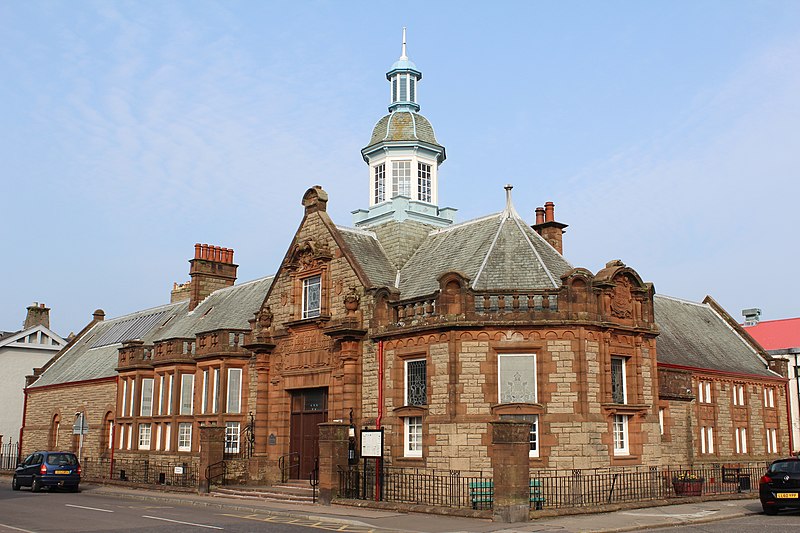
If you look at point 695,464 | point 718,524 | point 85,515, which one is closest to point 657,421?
point 718,524

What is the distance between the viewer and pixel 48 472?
3089cm

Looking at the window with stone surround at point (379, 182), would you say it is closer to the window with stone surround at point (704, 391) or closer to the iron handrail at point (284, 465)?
the iron handrail at point (284, 465)

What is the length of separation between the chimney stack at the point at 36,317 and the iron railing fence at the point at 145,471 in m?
18.4

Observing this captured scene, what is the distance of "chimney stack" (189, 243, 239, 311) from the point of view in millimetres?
43719

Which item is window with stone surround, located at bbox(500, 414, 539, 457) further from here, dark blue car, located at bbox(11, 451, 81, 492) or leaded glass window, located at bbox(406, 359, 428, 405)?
dark blue car, located at bbox(11, 451, 81, 492)

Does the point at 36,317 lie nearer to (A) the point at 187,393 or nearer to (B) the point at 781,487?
(A) the point at 187,393

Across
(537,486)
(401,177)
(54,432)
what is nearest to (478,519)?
(537,486)

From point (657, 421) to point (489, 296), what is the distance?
24.2 feet

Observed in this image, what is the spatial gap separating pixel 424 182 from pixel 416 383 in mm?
11327

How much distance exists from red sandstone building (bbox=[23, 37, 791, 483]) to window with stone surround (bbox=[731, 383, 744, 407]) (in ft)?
0.42

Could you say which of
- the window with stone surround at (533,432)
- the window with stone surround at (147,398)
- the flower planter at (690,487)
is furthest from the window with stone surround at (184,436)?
the flower planter at (690,487)

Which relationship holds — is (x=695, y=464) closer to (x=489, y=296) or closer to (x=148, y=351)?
(x=489, y=296)

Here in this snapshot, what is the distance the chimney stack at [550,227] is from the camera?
3512cm

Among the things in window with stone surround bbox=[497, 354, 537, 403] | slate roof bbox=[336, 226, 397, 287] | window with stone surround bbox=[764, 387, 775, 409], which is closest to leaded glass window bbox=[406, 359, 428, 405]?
window with stone surround bbox=[497, 354, 537, 403]
